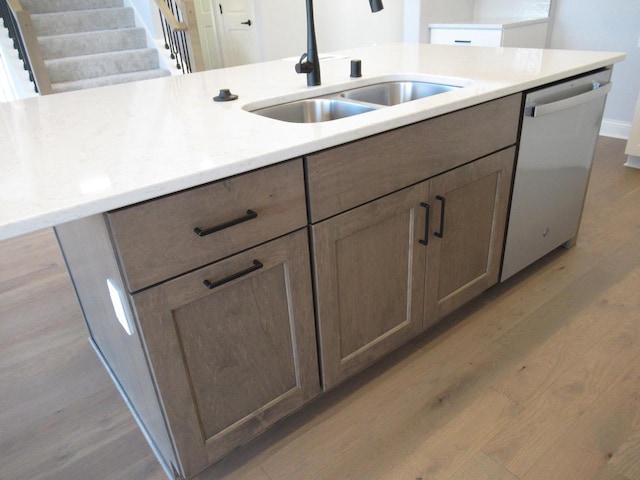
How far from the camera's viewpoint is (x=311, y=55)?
160cm

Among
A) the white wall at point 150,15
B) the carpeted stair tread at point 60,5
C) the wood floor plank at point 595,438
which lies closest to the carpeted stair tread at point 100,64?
the white wall at point 150,15

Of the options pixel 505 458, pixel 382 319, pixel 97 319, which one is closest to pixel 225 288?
pixel 382 319

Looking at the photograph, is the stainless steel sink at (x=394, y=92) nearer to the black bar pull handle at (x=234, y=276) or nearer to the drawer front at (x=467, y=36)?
the black bar pull handle at (x=234, y=276)

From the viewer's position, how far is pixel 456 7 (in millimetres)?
4066

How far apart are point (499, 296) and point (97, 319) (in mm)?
1608

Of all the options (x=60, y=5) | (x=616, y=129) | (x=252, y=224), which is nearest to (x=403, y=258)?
(x=252, y=224)

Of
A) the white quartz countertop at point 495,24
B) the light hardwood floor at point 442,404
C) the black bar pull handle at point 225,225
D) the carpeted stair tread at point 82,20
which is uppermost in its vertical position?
the carpeted stair tread at point 82,20

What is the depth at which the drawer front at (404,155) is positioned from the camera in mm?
1186

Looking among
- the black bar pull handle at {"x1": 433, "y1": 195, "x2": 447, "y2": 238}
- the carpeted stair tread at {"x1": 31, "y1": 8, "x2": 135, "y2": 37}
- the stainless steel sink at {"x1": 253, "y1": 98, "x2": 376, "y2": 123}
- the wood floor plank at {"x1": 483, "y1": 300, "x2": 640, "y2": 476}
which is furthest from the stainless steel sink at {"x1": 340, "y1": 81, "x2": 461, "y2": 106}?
the carpeted stair tread at {"x1": 31, "y1": 8, "x2": 135, "y2": 37}

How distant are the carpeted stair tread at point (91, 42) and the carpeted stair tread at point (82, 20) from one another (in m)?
0.13

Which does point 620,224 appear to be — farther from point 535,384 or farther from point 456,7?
point 456,7

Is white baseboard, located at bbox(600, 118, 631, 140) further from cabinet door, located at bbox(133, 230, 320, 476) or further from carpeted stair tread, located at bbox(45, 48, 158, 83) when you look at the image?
carpeted stair tread, located at bbox(45, 48, 158, 83)

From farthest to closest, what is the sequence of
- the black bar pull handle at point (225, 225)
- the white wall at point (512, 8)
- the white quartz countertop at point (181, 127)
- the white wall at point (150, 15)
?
1. the white wall at point (150, 15)
2. the white wall at point (512, 8)
3. the black bar pull handle at point (225, 225)
4. the white quartz countertop at point (181, 127)

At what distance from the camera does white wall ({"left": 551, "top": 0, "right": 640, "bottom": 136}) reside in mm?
3596
